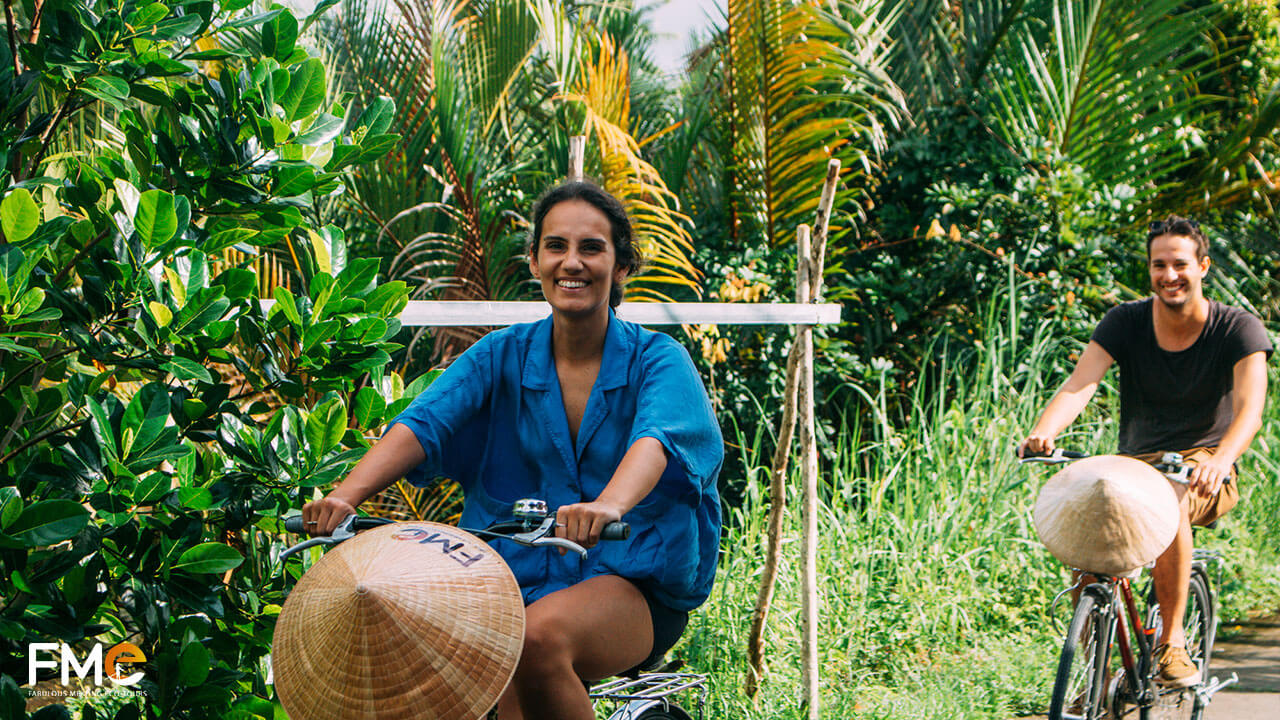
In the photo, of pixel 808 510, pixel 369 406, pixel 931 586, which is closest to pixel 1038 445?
pixel 808 510

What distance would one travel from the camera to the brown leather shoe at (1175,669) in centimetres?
406

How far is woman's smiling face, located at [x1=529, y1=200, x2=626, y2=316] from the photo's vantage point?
2.39m

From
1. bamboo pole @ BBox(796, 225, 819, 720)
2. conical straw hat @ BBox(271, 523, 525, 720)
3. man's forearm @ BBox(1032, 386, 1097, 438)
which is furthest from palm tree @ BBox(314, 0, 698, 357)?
conical straw hat @ BBox(271, 523, 525, 720)

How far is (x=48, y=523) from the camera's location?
6.70 feet

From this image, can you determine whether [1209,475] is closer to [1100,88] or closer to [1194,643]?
[1194,643]

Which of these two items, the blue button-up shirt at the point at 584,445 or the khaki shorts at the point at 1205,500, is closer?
the blue button-up shirt at the point at 584,445

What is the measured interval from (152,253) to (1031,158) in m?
6.24

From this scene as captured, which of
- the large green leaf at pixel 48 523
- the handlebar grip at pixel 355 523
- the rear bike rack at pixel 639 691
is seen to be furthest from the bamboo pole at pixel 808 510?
the large green leaf at pixel 48 523

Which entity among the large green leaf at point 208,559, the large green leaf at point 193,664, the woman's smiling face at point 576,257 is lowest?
the large green leaf at point 193,664

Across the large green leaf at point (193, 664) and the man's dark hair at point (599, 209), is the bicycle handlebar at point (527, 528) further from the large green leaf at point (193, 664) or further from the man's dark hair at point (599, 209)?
the man's dark hair at point (599, 209)

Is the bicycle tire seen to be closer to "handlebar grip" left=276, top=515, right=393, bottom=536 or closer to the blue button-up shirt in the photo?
the blue button-up shirt

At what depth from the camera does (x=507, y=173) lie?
22.1 feet

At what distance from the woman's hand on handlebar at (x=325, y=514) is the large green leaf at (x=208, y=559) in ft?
0.98

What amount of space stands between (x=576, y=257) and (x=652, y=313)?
4.40ft
